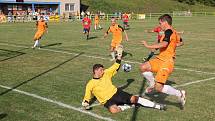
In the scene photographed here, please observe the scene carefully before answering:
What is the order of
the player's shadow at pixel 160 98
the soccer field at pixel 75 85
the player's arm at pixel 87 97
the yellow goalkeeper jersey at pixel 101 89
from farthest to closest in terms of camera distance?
the player's shadow at pixel 160 98 < the yellow goalkeeper jersey at pixel 101 89 < the player's arm at pixel 87 97 < the soccer field at pixel 75 85

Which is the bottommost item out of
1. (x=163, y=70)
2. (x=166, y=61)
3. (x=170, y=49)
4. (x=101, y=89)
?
(x=101, y=89)

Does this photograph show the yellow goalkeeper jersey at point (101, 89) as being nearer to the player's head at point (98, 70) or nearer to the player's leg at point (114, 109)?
the player's head at point (98, 70)

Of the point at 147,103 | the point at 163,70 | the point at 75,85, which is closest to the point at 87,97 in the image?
the point at 147,103

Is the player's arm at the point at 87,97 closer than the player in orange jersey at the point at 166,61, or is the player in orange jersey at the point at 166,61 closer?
the player's arm at the point at 87,97

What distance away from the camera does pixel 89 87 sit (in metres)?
8.12

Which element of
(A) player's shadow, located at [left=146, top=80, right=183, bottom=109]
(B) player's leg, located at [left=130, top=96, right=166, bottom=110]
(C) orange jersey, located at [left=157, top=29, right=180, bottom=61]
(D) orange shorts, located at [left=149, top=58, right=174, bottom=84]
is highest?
(C) orange jersey, located at [left=157, top=29, right=180, bottom=61]

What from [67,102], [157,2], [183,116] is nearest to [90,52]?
[67,102]

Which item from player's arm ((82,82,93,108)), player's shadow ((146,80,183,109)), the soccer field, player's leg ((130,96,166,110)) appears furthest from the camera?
player's shadow ((146,80,183,109))

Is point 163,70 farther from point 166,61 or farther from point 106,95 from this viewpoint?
point 106,95

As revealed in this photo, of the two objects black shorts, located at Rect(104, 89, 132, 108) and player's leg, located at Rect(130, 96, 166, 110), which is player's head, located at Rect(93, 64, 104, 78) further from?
player's leg, located at Rect(130, 96, 166, 110)

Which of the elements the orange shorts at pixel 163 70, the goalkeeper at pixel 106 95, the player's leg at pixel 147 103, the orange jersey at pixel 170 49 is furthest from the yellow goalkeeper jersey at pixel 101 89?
the orange jersey at pixel 170 49

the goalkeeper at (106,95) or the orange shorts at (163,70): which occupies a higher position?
the orange shorts at (163,70)

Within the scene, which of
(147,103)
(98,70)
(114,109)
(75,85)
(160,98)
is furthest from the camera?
(75,85)

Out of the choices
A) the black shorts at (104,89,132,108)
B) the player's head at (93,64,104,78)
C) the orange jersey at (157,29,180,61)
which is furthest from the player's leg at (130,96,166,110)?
the orange jersey at (157,29,180,61)
